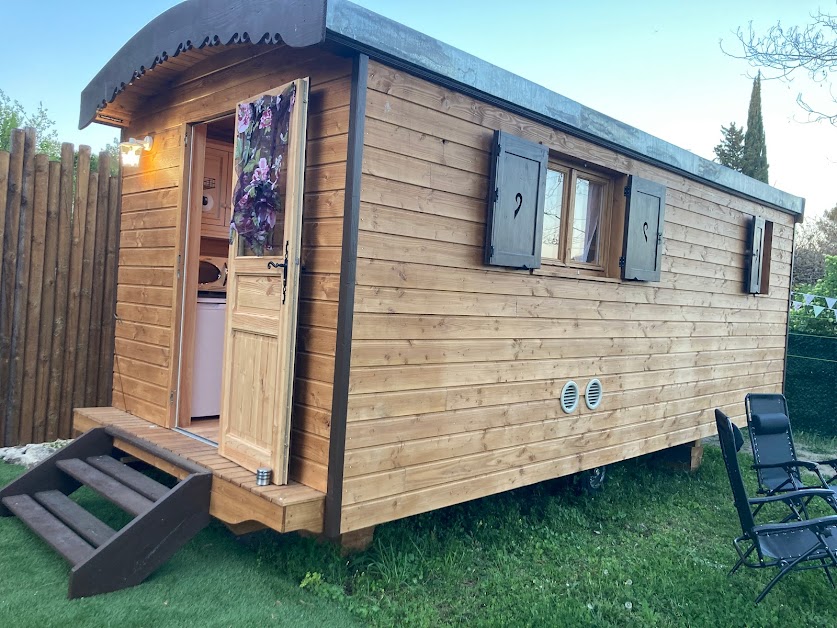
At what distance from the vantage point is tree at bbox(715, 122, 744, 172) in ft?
80.6

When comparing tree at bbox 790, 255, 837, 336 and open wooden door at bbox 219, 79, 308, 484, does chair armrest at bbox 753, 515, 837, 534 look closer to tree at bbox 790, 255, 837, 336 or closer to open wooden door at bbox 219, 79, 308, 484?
open wooden door at bbox 219, 79, 308, 484

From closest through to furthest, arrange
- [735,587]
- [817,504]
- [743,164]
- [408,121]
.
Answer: [408,121]
[735,587]
[817,504]
[743,164]

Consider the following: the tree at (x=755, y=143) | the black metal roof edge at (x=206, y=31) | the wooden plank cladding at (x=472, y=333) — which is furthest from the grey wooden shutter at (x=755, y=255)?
the tree at (x=755, y=143)

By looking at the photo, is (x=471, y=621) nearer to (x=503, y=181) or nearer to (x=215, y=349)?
(x=503, y=181)

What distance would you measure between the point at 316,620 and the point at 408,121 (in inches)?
97.1

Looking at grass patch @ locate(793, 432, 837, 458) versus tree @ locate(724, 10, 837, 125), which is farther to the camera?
grass patch @ locate(793, 432, 837, 458)

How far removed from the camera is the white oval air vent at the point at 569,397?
15.0ft

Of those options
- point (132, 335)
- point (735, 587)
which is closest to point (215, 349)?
point (132, 335)

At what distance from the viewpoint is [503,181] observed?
3902 mm

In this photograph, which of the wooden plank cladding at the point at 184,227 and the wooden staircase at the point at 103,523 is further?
the wooden plank cladding at the point at 184,227

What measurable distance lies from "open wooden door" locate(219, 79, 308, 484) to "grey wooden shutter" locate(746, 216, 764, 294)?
501cm

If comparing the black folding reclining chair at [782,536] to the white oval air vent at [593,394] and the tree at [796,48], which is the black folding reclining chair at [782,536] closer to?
the white oval air vent at [593,394]

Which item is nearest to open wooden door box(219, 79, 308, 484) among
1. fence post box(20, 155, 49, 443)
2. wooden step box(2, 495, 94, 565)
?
wooden step box(2, 495, 94, 565)

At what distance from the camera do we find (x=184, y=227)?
4379mm
